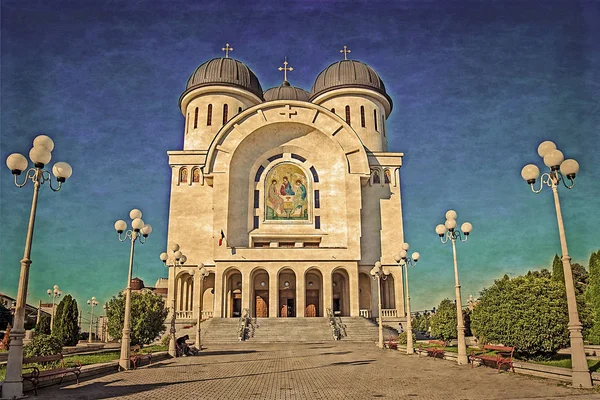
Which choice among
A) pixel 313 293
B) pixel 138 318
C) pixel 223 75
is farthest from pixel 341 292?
pixel 138 318

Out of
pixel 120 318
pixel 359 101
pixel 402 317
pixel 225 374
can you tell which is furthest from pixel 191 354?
pixel 359 101

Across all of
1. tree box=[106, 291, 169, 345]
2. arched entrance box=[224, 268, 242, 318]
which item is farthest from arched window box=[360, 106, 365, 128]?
tree box=[106, 291, 169, 345]

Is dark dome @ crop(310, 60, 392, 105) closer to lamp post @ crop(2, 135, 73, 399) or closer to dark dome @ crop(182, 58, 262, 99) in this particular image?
dark dome @ crop(182, 58, 262, 99)

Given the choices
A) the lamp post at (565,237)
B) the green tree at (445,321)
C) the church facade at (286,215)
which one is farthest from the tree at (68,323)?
the lamp post at (565,237)

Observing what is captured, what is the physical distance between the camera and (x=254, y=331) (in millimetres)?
30359

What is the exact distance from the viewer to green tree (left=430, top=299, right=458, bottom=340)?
23.5m

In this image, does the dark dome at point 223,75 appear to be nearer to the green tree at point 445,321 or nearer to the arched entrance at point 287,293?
the arched entrance at point 287,293

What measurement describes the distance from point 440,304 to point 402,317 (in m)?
14.0

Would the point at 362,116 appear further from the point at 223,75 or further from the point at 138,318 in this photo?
the point at 138,318

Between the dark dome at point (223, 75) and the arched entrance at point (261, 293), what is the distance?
661 inches

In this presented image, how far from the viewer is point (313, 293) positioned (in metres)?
38.7

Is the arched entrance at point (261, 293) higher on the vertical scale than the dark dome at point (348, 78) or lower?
lower

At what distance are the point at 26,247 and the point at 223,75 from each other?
1445 inches

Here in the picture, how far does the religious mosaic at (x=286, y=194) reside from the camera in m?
39.1
